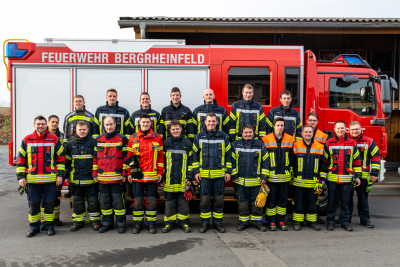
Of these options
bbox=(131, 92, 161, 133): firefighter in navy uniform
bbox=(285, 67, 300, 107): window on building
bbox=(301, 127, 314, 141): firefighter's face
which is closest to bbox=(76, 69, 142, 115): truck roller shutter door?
bbox=(131, 92, 161, 133): firefighter in navy uniform

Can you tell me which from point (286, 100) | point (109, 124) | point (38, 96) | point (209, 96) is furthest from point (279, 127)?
point (38, 96)

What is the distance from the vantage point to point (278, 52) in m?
5.34

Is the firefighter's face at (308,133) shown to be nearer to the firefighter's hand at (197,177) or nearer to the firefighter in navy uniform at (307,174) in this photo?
the firefighter in navy uniform at (307,174)

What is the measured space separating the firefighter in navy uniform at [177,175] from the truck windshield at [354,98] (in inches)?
119

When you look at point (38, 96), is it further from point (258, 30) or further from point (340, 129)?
point (258, 30)

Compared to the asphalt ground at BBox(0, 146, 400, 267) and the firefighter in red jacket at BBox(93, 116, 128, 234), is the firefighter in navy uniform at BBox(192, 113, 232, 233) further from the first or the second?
the firefighter in red jacket at BBox(93, 116, 128, 234)

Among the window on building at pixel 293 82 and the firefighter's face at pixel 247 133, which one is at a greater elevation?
the window on building at pixel 293 82

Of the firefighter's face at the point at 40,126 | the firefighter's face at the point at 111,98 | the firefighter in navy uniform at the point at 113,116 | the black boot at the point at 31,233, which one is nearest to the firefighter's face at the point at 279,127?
the firefighter in navy uniform at the point at 113,116

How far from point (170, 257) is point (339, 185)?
292 centimetres

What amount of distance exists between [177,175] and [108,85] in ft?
7.32

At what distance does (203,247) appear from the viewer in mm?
3816

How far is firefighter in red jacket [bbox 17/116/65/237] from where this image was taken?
13.9 ft

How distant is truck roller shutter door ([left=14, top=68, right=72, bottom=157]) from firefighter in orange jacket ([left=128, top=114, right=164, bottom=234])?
6.03 feet

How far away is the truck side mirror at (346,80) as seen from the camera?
544 cm
